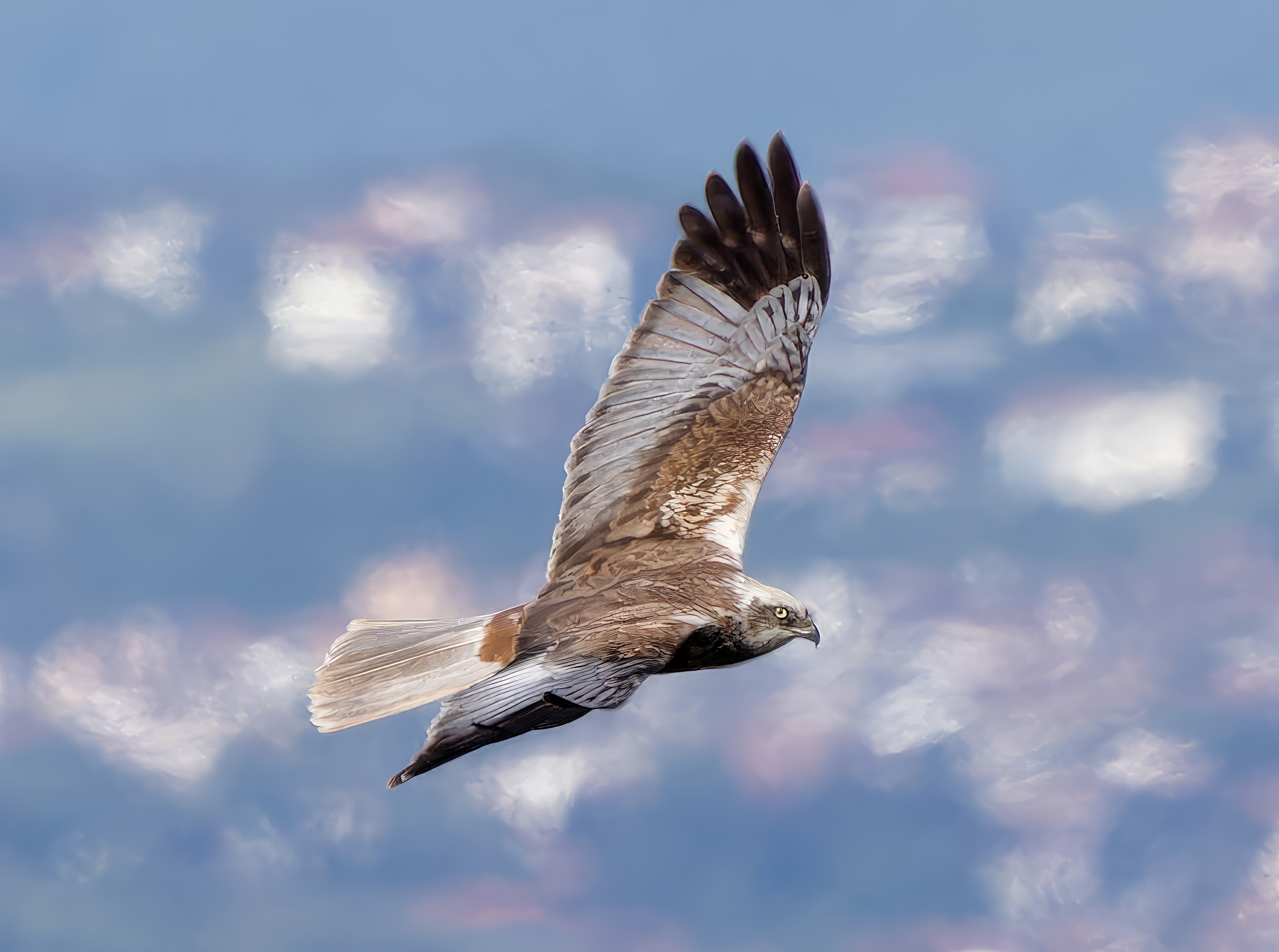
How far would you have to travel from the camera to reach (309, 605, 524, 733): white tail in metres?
9.18

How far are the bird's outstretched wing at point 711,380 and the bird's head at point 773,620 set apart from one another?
0.68 m

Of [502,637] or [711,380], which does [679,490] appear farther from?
[502,637]

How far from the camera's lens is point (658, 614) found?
8.58m

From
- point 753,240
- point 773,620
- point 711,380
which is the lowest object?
point 773,620

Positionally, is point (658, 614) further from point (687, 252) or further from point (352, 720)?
point (687, 252)

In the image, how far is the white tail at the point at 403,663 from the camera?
918 centimetres

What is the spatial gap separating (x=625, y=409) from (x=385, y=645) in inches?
92.5

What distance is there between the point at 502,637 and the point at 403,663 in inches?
29.4

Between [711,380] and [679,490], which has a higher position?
[711,380]

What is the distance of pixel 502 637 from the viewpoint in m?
9.28

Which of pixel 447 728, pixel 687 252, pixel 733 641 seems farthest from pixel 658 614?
pixel 687 252

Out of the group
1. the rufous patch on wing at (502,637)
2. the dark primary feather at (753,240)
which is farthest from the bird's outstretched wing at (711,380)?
the rufous patch on wing at (502,637)

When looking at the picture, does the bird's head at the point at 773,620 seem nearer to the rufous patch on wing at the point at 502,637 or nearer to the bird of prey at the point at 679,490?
the bird of prey at the point at 679,490

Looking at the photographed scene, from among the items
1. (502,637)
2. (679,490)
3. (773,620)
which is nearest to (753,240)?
(679,490)
